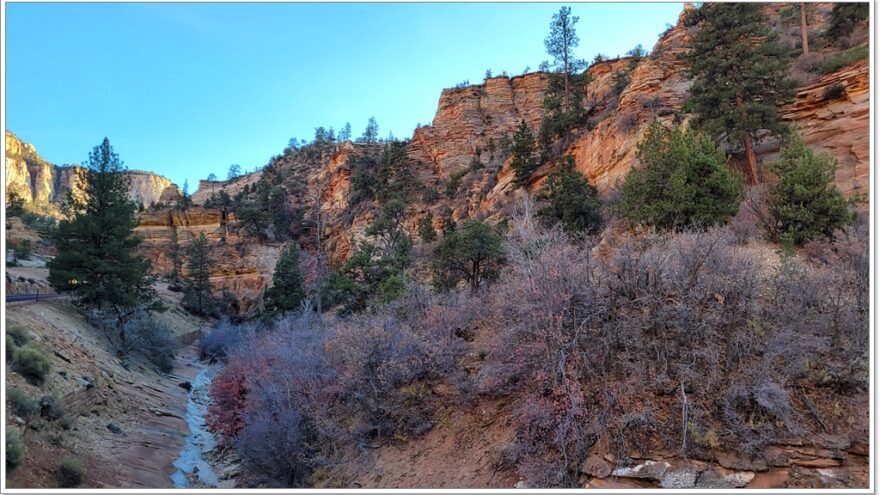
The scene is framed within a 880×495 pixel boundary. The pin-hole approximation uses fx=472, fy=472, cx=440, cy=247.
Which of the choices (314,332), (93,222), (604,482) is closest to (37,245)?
(93,222)

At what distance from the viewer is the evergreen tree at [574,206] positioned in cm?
1859

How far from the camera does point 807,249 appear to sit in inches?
493

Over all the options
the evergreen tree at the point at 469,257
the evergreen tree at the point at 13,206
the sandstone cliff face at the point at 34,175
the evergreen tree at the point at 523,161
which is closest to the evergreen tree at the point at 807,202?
the evergreen tree at the point at 469,257

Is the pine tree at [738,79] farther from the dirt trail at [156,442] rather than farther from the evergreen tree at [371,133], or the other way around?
the evergreen tree at [371,133]

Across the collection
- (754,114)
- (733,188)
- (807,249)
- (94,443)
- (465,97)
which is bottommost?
(94,443)

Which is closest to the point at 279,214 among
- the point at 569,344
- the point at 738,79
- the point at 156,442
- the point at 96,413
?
the point at 96,413

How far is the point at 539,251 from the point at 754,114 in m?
13.9

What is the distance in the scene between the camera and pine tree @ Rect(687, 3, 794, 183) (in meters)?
19.0

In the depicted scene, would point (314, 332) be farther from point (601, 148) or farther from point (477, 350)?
point (601, 148)

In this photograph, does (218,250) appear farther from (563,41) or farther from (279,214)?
(563,41)

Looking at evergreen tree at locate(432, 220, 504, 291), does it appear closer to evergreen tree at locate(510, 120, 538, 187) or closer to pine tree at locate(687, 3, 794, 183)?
pine tree at locate(687, 3, 794, 183)

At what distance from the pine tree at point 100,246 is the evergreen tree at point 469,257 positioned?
1710 centimetres

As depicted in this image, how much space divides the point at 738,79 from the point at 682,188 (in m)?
9.07

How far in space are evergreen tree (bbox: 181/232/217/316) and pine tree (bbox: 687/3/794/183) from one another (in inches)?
1750
